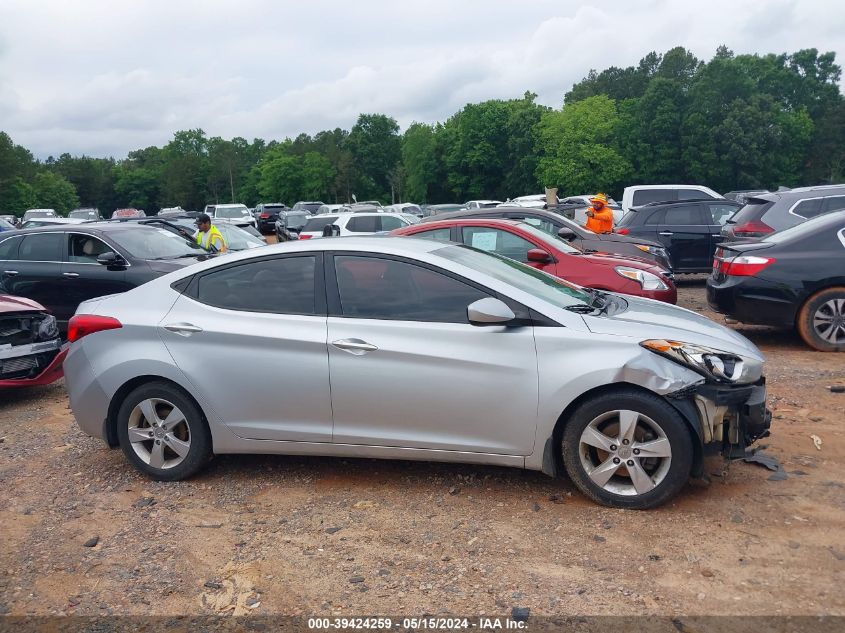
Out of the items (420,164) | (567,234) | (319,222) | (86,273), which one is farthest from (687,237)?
(420,164)

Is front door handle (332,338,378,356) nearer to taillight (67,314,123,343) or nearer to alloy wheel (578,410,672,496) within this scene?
alloy wheel (578,410,672,496)

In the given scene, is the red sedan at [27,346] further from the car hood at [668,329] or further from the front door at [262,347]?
the car hood at [668,329]

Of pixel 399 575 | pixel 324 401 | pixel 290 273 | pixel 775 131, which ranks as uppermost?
pixel 775 131

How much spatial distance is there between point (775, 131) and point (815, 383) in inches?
2230

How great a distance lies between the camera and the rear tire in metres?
7.97

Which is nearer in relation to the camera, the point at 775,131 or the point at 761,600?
the point at 761,600

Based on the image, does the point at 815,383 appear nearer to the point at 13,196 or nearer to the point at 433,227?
the point at 433,227

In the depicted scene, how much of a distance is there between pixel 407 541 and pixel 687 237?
1155cm

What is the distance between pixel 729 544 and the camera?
3.87 m

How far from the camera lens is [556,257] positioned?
851cm

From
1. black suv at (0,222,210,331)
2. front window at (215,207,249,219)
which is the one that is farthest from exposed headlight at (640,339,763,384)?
front window at (215,207,249,219)

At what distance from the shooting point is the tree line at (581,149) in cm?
5709

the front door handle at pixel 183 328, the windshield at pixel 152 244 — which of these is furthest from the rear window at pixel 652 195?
the front door handle at pixel 183 328

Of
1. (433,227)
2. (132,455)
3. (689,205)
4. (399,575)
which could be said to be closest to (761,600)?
(399,575)
